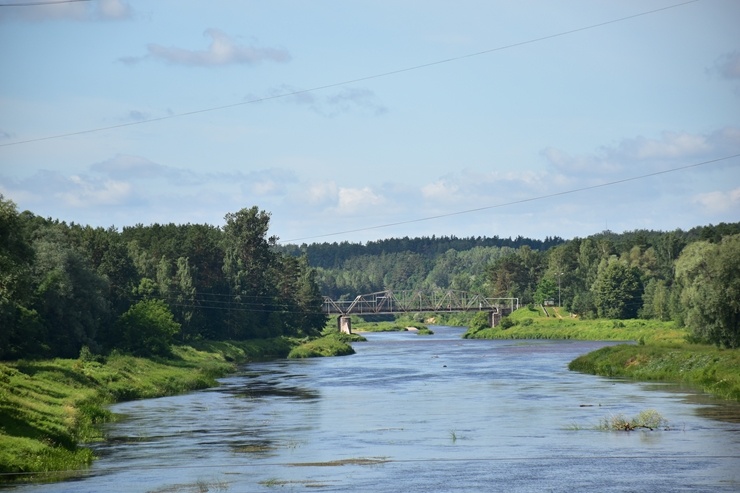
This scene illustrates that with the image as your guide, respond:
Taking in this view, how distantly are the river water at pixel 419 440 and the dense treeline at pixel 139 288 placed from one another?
14.8m

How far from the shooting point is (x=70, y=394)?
A: 245 feet

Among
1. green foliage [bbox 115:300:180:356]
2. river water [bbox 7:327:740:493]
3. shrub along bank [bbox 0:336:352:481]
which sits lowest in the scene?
river water [bbox 7:327:740:493]

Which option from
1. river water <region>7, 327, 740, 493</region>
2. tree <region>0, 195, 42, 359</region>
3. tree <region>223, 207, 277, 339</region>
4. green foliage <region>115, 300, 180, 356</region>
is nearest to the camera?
river water <region>7, 327, 740, 493</region>

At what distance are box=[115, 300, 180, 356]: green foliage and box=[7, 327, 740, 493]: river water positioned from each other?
51.5 feet

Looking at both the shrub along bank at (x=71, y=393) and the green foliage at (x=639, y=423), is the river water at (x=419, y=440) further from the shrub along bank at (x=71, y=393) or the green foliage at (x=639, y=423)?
the shrub along bank at (x=71, y=393)

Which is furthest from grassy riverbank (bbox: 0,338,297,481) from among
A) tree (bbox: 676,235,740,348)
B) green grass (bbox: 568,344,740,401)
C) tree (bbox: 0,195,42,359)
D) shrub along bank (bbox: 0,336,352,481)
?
tree (bbox: 676,235,740,348)

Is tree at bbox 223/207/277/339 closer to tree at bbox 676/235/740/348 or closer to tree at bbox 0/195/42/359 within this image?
tree at bbox 0/195/42/359

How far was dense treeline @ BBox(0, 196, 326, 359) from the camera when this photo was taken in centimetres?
9200

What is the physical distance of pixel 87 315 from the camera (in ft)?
343

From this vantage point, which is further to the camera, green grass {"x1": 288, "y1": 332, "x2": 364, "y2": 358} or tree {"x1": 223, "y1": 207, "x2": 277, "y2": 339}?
tree {"x1": 223, "y1": 207, "x2": 277, "y2": 339}

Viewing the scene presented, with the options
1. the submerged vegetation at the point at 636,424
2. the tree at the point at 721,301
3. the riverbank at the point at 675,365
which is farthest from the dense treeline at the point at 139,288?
the tree at the point at 721,301

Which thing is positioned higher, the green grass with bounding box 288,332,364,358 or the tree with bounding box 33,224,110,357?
the tree with bounding box 33,224,110,357

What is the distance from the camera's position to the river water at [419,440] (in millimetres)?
47844

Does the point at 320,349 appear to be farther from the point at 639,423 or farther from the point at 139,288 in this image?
the point at 639,423
